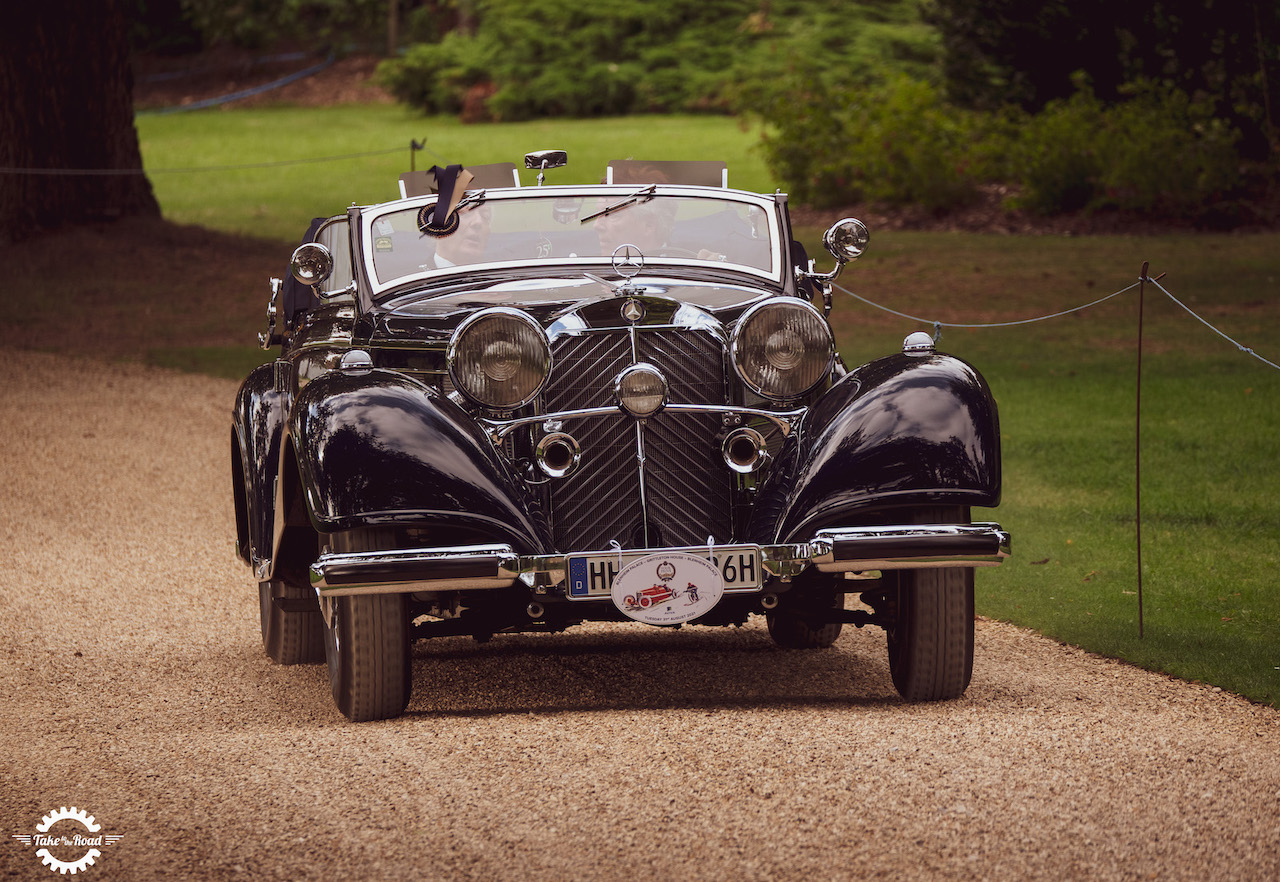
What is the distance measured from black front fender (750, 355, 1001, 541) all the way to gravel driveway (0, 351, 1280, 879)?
0.65 meters

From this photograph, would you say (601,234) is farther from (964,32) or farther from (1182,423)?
(964,32)

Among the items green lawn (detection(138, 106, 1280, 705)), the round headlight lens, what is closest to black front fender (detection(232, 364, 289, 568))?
the round headlight lens

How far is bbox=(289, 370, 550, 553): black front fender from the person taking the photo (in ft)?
16.0

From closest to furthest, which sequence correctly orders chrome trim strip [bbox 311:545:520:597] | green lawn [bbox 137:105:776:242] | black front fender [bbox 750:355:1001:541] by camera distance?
chrome trim strip [bbox 311:545:520:597] < black front fender [bbox 750:355:1001:541] < green lawn [bbox 137:105:776:242]

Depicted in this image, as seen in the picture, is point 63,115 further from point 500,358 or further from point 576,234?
point 500,358

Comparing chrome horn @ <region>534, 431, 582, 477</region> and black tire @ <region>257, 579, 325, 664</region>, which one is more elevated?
chrome horn @ <region>534, 431, 582, 477</region>

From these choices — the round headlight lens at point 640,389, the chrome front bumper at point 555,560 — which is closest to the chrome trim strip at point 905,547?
the chrome front bumper at point 555,560

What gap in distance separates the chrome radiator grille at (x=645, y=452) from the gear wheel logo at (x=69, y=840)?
1.79 metres

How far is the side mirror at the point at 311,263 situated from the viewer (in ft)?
20.4

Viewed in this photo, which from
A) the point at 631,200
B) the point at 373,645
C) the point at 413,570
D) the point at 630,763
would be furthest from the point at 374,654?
the point at 631,200

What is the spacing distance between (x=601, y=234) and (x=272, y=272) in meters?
14.1

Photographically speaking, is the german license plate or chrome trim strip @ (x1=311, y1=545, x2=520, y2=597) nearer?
chrome trim strip @ (x1=311, y1=545, x2=520, y2=597)

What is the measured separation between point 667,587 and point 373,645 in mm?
938

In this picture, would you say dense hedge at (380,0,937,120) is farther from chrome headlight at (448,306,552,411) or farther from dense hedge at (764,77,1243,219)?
chrome headlight at (448,306,552,411)
